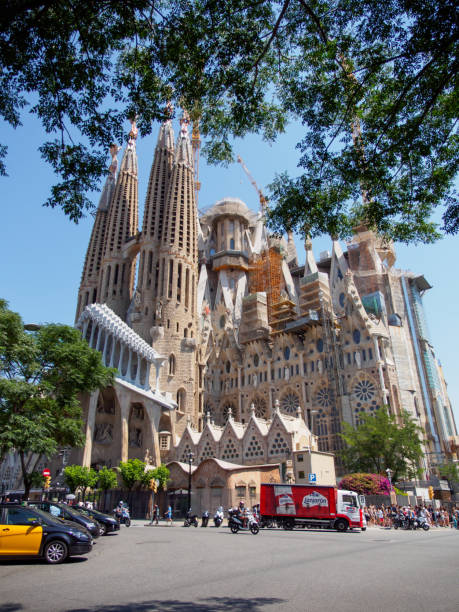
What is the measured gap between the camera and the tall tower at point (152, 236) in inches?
1932

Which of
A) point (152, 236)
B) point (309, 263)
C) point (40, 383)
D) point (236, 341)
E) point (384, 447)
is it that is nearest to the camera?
point (40, 383)

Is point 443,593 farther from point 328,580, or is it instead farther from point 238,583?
point 238,583

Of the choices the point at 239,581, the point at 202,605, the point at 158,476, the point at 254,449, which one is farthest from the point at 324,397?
the point at 202,605

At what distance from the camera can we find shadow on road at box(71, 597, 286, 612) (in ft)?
17.9

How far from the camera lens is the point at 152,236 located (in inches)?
2094

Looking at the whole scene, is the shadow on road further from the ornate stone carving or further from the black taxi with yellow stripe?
the ornate stone carving

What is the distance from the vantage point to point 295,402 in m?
46.8

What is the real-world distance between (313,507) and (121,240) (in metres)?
44.8

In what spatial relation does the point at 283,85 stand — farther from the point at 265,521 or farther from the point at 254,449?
the point at 254,449

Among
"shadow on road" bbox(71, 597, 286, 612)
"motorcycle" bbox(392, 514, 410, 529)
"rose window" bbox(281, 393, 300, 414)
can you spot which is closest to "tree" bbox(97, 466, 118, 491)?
"motorcycle" bbox(392, 514, 410, 529)

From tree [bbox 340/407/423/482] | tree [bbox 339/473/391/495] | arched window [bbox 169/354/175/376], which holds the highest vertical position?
arched window [bbox 169/354/175/376]

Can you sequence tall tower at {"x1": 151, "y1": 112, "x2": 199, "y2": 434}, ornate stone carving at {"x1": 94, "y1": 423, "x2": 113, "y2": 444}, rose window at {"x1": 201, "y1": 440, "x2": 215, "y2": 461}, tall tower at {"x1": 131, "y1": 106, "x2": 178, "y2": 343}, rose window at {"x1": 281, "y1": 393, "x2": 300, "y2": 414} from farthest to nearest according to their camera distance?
tall tower at {"x1": 131, "y1": 106, "x2": 178, "y2": 343} < rose window at {"x1": 281, "y1": 393, "x2": 300, "y2": 414} < tall tower at {"x1": 151, "y1": 112, "x2": 199, "y2": 434} < ornate stone carving at {"x1": 94, "y1": 423, "x2": 113, "y2": 444} < rose window at {"x1": 201, "y1": 440, "x2": 215, "y2": 461}

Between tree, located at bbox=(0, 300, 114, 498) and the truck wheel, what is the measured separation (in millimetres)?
12598

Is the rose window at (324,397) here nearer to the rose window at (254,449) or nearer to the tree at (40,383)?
the rose window at (254,449)
